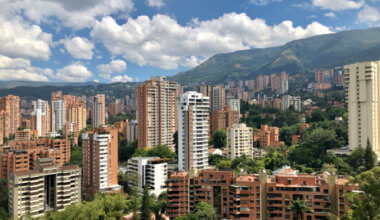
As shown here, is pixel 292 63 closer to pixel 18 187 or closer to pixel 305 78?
pixel 305 78

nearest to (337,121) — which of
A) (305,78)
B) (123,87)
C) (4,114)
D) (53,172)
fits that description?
(53,172)

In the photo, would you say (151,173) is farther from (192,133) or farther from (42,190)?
(42,190)

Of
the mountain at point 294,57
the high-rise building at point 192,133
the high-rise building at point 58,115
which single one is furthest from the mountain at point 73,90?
the high-rise building at point 192,133

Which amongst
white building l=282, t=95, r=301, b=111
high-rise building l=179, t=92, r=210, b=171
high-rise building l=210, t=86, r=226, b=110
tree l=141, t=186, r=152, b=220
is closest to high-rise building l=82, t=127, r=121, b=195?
high-rise building l=179, t=92, r=210, b=171

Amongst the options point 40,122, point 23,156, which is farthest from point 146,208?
point 40,122

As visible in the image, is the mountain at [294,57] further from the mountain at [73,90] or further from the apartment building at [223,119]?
the apartment building at [223,119]

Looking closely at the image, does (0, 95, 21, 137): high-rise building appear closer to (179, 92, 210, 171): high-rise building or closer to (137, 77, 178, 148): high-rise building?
(137, 77, 178, 148): high-rise building
